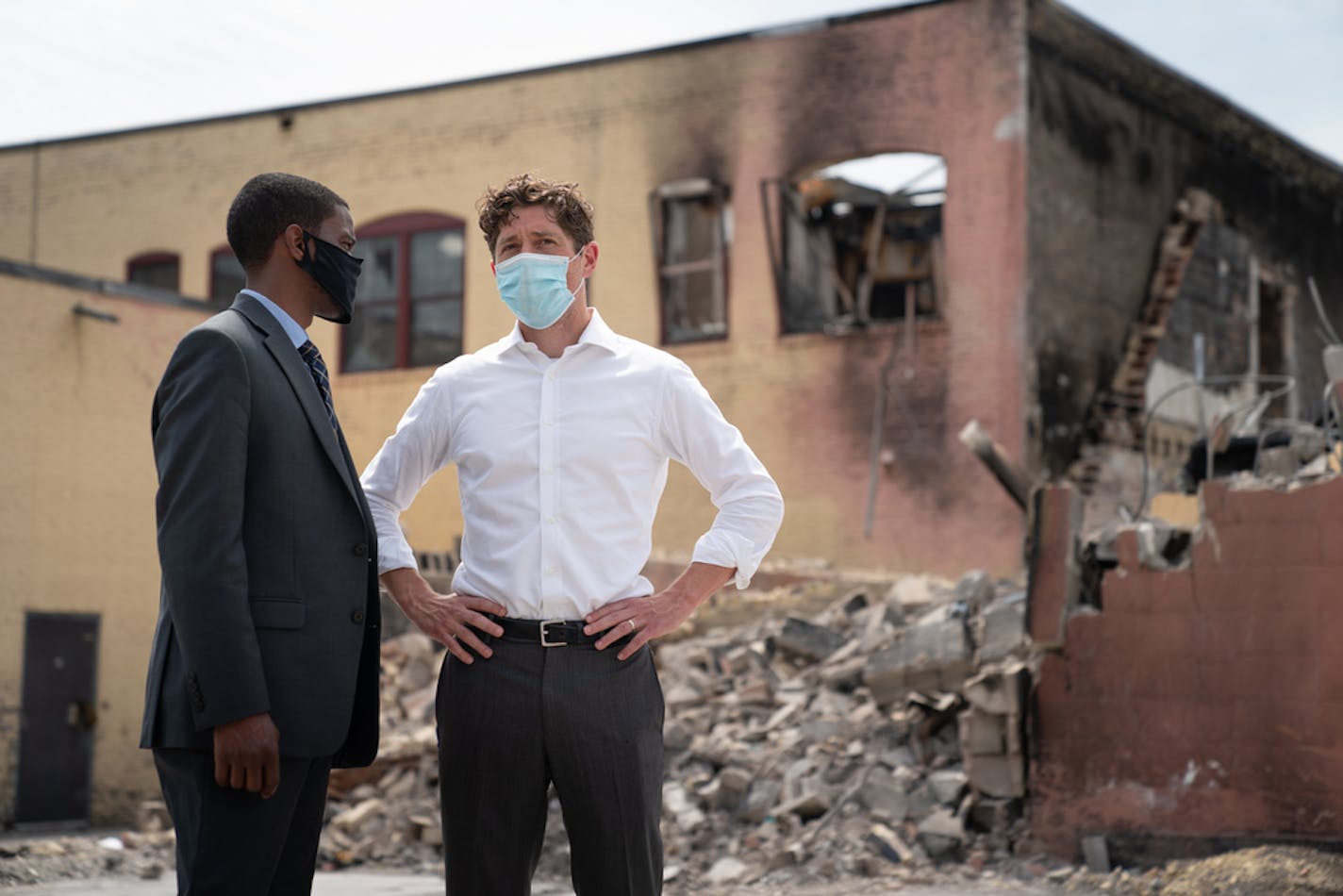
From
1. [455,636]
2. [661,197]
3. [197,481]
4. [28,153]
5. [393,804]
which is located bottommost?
[393,804]

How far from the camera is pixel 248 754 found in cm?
321

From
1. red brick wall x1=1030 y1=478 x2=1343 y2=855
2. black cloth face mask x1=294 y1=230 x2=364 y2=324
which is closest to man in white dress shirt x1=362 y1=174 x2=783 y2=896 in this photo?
black cloth face mask x1=294 y1=230 x2=364 y2=324

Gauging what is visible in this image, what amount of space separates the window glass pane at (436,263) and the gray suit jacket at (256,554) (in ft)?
53.2

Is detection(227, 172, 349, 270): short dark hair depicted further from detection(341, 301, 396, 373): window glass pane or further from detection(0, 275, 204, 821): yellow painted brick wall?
detection(341, 301, 396, 373): window glass pane

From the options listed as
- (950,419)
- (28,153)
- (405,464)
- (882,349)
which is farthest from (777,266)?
(405,464)

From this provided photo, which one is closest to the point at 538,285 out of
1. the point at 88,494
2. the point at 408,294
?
the point at 88,494

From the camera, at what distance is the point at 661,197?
18.3 meters

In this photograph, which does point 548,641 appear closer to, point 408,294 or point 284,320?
point 284,320

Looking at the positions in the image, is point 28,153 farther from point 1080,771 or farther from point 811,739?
point 1080,771

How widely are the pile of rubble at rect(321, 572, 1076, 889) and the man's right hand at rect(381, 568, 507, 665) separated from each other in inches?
218

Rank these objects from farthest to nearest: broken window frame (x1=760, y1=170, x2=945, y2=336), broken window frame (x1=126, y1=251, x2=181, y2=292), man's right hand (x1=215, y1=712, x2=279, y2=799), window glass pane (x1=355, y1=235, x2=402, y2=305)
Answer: broken window frame (x1=126, y1=251, x2=181, y2=292) → window glass pane (x1=355, y1=235, x2=402, y2=305) → broken window frame (x1=760, y1=170, x2=945, y2=336) → man's right hand (x1=215, y1=712, x2=279, y2=799)

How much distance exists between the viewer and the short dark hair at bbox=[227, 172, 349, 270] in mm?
3615

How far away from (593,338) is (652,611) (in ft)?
2.37

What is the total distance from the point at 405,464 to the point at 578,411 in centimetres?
49
